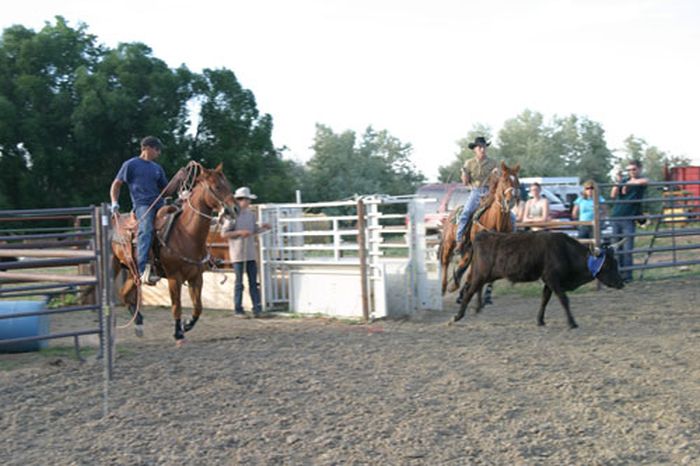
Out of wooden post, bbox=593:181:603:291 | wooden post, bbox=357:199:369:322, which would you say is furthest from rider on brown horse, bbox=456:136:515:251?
wooden post, bbox=593:181:603:291

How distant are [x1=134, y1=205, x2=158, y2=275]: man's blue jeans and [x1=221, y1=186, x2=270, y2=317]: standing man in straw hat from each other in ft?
6.34

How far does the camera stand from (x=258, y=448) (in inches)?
185

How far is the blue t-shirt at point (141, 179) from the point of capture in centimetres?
901

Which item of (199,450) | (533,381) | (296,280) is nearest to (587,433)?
(533,381)

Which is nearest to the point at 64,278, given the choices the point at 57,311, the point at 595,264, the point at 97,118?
the point at 57,311

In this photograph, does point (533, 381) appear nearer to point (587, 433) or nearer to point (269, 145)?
point (587, 433)

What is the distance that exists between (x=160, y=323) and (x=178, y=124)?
21785 mm

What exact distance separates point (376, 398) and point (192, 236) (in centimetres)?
399

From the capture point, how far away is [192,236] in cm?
903

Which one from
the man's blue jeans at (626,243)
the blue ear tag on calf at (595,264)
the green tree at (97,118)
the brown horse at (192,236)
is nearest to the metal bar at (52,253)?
the brown horse at (192,236)

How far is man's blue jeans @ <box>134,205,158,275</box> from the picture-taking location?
8.98 m

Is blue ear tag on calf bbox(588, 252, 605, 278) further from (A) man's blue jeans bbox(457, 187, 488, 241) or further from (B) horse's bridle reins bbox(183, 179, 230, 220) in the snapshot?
(B) horse's bridle reins bbox(183, 179, 230, 220)

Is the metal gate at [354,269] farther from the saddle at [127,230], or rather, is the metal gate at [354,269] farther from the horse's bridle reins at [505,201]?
the saddle at [127,230]

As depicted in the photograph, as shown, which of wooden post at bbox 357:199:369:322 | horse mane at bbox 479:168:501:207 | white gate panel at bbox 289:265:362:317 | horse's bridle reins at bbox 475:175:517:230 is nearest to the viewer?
horse's bridle reins at bbox 475:175:517:230
